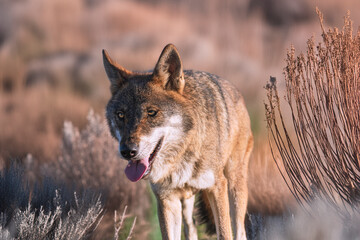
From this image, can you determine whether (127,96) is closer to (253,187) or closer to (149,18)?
(253,187)

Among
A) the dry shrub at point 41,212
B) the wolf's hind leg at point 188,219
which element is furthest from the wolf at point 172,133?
the dry shrub at point 41,212

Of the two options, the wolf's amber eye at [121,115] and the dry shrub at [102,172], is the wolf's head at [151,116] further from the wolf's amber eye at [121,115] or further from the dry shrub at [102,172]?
the dry shrub at [102,172]

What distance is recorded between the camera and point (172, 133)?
3506 millimetres

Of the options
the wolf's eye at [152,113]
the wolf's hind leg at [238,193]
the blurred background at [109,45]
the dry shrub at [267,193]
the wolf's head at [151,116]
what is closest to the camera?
the wolf's head at [151,116]

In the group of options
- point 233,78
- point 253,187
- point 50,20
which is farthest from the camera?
point 50,20

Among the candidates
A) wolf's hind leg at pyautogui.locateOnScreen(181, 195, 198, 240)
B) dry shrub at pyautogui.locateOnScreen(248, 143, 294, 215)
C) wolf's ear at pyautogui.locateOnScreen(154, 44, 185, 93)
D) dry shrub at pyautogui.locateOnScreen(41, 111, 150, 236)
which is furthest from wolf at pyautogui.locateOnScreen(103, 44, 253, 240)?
dry shrub at pyautogui.locateOnScreen(41, 111, 150, 236)

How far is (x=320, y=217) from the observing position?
11.9 ft

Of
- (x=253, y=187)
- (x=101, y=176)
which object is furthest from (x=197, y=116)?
(x=101, y=176)

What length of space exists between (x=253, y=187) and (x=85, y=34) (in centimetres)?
1357

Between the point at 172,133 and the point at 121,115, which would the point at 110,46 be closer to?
the point at 121,115

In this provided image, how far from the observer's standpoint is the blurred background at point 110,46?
1001 centimetres

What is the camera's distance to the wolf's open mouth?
11.1 ft

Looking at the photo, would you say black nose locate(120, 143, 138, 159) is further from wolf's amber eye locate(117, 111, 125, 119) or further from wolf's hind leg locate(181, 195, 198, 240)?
wolf's hind leg locate(181, 195, 198, 240)

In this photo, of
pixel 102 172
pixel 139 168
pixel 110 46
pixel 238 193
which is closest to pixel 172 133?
pixel 139 168
